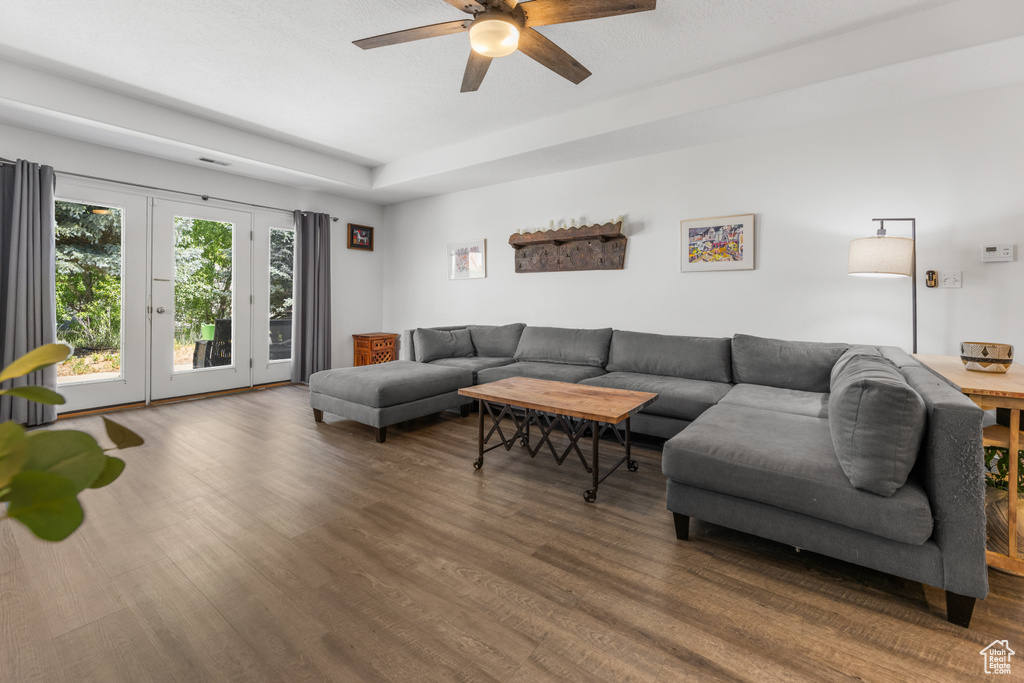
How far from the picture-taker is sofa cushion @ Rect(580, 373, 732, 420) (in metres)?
3.17

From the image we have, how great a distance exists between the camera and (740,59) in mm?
A: 3080

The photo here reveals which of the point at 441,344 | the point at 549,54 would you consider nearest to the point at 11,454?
the point at 549,54

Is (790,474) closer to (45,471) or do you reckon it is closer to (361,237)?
(45,471)

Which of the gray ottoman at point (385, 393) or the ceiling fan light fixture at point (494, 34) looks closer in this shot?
the ceiling fan light fixture at point (494, 34)

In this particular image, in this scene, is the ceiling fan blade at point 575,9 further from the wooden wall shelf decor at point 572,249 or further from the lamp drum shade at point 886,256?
the wooden wall shelf decor at point 572,249

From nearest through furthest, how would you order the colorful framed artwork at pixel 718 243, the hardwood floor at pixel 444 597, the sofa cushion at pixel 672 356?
the hardwood floor at pixel 444 597
the sofa cushion at pixel 672 356
the colorful framed artwork at pixel 718 243

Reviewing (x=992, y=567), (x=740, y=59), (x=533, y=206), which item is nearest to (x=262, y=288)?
(x=533, y=206)

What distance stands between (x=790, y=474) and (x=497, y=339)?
3.60 meters

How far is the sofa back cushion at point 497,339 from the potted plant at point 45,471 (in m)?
4.73

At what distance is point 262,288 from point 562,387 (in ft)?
13.8

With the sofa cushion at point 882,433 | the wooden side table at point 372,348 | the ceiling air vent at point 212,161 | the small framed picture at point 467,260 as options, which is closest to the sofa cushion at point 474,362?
the small framed picture at point 467,260

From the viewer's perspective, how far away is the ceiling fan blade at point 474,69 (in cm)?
252

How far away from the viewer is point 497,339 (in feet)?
16.9

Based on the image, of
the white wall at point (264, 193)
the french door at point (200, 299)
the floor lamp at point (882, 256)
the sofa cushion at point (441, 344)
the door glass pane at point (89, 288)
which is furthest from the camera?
the sofa cushion at point (441, 344)
